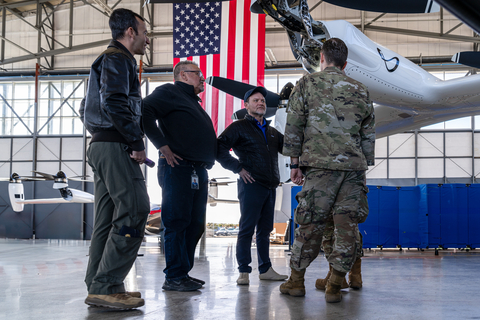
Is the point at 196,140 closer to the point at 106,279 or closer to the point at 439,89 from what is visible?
the point at 106,279

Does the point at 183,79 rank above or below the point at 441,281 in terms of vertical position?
above

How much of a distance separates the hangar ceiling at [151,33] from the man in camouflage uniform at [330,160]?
15145 millimetres

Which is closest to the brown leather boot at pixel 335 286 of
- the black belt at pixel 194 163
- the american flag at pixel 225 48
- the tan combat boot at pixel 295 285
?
the tan combat boot at pixel 295 285

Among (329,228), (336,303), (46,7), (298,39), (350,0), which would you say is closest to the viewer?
(336,303)

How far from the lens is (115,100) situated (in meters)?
2.04

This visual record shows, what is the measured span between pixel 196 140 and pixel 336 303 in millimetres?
1430

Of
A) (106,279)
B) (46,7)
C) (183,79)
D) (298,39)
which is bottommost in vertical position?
(106,279)

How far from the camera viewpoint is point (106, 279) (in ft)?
6.68

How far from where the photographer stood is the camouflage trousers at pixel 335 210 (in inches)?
90.4

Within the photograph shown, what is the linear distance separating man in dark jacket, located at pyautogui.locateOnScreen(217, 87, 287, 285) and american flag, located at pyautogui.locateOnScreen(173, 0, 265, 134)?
17.8 feet

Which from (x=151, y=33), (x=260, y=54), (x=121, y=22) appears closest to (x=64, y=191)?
(x=260, y=54)

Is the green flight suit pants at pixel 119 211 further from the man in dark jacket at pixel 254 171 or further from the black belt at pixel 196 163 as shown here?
the man in dark jacket at pixel 254 171

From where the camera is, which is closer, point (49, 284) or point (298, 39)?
point (49, 284)

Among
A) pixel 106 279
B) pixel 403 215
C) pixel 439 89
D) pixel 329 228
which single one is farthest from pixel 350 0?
pixel 403 215
